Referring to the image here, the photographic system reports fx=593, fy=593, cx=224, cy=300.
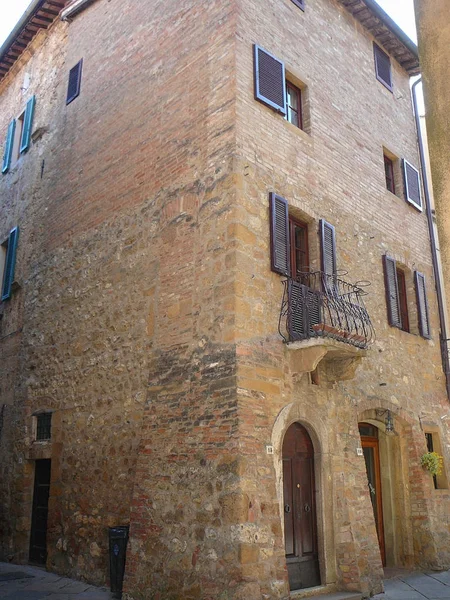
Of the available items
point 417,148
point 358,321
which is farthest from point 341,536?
point 417,148

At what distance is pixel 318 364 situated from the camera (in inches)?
349

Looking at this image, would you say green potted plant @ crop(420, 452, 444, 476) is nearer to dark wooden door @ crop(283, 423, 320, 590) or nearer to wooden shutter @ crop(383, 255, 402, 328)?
wooden shutter @ crop(383, 255, 402, 328)

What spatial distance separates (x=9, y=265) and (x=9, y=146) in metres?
3.77

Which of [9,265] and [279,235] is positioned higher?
[9,265]

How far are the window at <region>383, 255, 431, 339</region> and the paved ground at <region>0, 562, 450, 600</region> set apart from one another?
435 cm

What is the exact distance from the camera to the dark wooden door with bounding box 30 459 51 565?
1038 centimetres

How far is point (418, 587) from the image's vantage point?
28.7ft

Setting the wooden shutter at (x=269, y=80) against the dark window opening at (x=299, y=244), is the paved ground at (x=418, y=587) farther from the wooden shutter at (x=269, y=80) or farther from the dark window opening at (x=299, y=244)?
the wooden shutter at (x=269, y=80)

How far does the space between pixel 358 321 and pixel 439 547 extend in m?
4.04

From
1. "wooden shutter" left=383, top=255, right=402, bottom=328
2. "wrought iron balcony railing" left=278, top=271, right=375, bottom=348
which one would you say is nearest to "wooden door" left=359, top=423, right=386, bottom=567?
"wrought iron balcony railing" left=278, top=271, right=375, bottom=348

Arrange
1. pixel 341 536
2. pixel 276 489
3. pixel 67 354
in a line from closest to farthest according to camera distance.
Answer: pixel 276 489
pixel 341 536
pixel 67 354

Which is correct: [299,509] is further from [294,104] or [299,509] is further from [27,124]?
[27,124]

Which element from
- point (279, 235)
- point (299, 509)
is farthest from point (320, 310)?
point (299, 509)

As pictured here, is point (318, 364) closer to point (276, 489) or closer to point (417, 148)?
point (276, 489)
